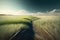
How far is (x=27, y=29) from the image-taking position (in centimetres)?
189

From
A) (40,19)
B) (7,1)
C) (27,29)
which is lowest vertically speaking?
(27,29)

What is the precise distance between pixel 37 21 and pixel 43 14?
14 cm

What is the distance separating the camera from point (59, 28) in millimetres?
1929

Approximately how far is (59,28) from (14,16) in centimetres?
72

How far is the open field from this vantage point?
1.88 meters

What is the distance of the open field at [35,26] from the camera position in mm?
1875

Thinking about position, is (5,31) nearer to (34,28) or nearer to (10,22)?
(10,22)

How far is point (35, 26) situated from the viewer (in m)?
1.91

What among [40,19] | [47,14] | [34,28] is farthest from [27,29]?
[47,14]

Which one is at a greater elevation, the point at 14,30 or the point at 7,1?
Result: the point at 7,1

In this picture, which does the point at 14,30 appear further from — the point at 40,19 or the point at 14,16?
the point at 40,19

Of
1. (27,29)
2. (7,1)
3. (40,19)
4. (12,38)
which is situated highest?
(7,1)

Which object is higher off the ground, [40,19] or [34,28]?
[40,19]

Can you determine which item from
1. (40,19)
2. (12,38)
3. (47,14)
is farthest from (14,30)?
(47,14)
